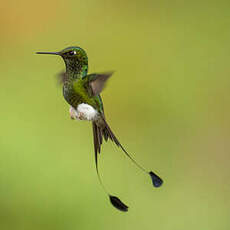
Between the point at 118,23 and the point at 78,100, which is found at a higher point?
the point at 118,23

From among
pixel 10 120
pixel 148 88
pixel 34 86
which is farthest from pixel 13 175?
pixel 148 88

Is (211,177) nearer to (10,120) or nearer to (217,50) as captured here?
(217,50)

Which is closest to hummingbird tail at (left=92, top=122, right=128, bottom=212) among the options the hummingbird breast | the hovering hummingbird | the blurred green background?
the hovering hummingbird

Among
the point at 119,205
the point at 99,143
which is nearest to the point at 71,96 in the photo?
the point at 99,143

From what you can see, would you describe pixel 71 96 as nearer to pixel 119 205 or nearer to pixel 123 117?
pixel 119 205

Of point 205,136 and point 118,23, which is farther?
point 118,23

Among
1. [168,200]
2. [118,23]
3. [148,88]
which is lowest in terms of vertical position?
[168,200]

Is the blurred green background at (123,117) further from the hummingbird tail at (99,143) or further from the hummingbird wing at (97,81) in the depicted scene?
the hummingbird wing at (97,81)
